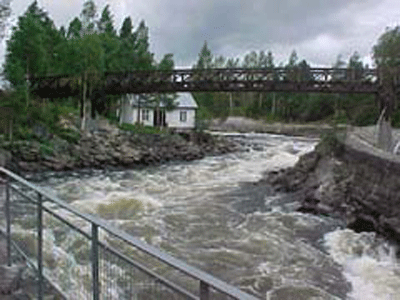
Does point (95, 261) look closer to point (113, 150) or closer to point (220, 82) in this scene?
point (113, 150)

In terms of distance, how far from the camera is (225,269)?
824 centimetres

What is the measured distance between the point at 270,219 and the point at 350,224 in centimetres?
211

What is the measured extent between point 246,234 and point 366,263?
283 centimetres

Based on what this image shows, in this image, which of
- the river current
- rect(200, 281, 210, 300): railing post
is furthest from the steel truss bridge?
rect(200, 281, 210, 300): railing post

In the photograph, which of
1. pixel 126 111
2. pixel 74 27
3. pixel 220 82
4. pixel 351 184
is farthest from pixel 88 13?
pixel 351 184

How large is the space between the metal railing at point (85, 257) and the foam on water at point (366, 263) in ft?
13.0

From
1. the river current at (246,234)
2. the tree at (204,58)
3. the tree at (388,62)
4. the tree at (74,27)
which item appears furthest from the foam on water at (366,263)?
the tree at (204,58)

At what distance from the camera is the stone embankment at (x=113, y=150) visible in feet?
68.7

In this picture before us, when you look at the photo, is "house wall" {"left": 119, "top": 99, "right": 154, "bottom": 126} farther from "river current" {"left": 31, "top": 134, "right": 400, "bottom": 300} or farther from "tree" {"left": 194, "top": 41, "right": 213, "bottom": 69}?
"tree" {"left": 194, "top": 41, "right": 213, "bottom": 69}

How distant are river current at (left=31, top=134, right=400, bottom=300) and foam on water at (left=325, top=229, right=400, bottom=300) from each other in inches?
0.7

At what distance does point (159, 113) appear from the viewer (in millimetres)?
43281

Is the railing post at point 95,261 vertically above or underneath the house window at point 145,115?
above

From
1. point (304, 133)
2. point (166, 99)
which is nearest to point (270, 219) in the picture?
point (166, 99)

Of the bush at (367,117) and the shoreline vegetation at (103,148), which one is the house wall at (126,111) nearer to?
the shoreline vegetation at (103,148)
